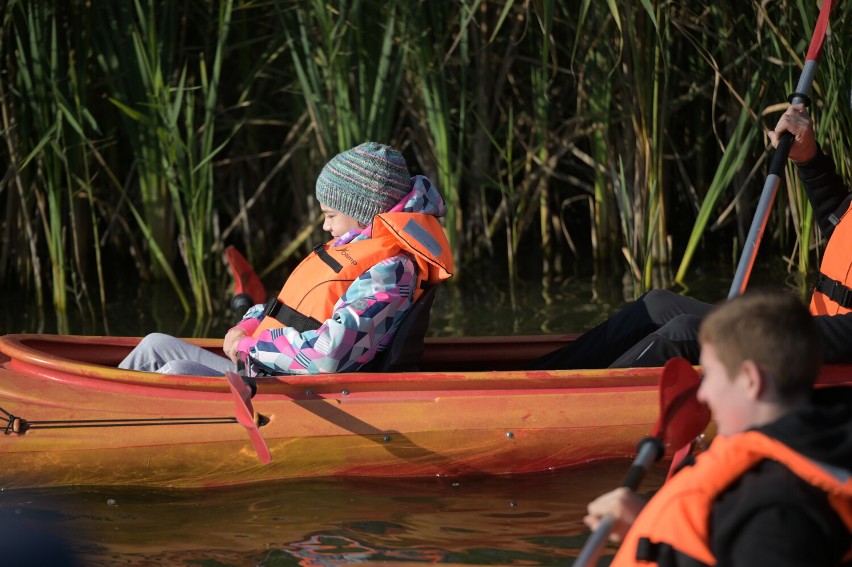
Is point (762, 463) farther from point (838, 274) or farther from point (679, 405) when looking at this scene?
point (838, 274)

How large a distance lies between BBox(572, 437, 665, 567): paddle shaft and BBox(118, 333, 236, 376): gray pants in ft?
6.07

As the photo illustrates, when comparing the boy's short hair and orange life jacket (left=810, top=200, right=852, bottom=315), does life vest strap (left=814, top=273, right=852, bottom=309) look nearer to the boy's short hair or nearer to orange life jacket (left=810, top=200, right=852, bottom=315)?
orange life jacket (left=810, top=200, right=852, bottom=315)

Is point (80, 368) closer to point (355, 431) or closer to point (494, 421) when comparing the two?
point (355, 431)

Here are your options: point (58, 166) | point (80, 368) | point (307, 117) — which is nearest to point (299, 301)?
point (80, 368)

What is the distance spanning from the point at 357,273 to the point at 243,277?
2.70 ft

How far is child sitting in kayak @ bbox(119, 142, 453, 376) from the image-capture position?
3.42 metres

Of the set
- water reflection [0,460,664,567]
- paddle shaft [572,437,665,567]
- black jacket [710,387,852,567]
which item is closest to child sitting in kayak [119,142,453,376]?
water reflection [0,460,664,567]

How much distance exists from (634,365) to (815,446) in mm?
1821

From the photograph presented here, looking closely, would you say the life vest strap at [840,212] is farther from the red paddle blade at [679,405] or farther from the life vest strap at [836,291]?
the red paddle blade at [679,405]

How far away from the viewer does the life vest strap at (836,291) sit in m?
3.45

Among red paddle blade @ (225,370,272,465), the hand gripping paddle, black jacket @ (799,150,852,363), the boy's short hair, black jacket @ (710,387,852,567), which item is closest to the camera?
black jacket @ (710,387,852,567)

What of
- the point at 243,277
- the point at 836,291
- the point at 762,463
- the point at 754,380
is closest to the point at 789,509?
the point at 762,463

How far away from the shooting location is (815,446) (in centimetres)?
178

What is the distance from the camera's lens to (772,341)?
1.81 m
